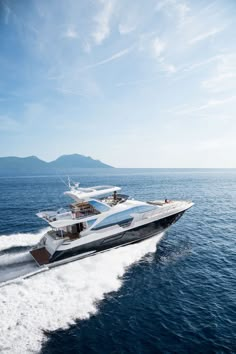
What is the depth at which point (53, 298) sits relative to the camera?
44.0 feet

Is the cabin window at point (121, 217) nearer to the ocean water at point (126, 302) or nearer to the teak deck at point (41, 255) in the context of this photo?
the ocean water at point (126, 302)

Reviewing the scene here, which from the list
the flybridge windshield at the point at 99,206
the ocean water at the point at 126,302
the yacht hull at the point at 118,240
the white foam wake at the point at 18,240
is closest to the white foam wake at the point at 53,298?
the ocean water at the point at 126,302

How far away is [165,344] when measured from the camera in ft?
36.1

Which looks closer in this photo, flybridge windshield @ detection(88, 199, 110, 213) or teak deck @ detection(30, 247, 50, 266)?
teak deck @ detection(30, 247, 50, 266)

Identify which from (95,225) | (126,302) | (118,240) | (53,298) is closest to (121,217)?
(118,240)

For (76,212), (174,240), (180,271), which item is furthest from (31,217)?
(180,271)

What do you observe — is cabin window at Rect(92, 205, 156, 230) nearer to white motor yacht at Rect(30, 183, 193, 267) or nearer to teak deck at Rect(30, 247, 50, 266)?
white motor yacht at Rect(30, 183, 193, 267)

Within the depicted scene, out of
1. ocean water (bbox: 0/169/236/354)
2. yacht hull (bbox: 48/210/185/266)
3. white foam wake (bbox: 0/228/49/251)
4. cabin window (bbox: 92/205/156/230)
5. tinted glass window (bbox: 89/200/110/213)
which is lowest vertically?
ocean water (bbox: 0/169/236/354)

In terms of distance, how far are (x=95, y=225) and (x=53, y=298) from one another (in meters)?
6.94

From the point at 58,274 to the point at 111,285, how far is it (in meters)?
3.76

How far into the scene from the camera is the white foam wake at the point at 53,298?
35.4ft

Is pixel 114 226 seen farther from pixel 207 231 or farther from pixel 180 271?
pixel 207 231

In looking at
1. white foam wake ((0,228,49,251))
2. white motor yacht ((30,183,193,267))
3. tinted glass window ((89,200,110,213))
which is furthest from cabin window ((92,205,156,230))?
white foam wake ((0,228,49,251))

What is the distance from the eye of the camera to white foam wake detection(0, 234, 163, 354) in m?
10.8
